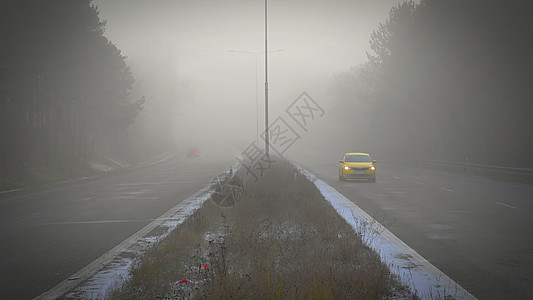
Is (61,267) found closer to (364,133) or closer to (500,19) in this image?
(500,19)

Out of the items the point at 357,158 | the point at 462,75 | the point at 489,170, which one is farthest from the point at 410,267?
the point at 462,75

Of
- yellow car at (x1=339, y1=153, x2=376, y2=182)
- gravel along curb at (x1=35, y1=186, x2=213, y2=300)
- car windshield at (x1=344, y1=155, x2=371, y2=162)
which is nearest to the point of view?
gravel along curb at (x1=35, y1=186, x2=213, y2=300)

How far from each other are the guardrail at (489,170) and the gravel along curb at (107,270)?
2242 centimetres

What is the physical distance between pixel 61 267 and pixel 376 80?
50709 millimetres

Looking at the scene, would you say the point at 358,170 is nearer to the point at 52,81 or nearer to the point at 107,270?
the point at 52,81

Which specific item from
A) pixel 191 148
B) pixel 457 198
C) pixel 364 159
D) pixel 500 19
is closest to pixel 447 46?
pixel 500 19

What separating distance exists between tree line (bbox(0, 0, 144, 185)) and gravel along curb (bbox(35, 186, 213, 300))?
749 inches

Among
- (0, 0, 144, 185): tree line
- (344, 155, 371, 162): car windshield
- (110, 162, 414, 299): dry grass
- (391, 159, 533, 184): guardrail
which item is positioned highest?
(0, 0, 144, 185): tree line

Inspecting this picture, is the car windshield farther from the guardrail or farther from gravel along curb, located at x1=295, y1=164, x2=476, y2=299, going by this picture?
gravel along curb, located at x1=295, y1=164, x2=476, y2=299

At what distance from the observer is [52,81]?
Answer: 3188cm

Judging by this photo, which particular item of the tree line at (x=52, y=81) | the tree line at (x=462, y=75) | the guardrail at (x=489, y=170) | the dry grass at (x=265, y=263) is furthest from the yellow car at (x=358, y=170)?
the tree line at (x=52, y=81)

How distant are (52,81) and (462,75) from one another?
95.8ft

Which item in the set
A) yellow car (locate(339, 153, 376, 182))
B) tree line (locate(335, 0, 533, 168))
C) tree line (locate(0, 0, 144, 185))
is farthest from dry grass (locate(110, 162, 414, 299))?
tree line (locate(335, 0, 533, 168))

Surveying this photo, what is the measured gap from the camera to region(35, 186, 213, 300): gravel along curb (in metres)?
6.29
